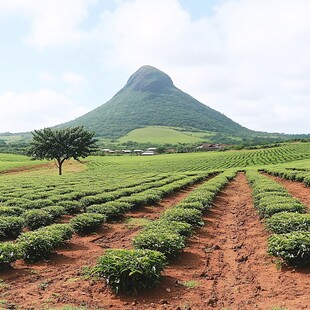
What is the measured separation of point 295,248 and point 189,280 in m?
3.01

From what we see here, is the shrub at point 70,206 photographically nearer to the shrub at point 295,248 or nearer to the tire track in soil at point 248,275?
the tire track in soil at point 248,275

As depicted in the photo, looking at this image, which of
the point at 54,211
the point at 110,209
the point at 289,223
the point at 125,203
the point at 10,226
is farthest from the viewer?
the point at 125,203

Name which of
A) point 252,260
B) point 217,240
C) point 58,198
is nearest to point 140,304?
point 252,260

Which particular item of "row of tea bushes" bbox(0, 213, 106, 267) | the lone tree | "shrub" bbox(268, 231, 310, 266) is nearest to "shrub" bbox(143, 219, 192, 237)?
"row of tea bushes" bbox(0, 213, 106, 267)

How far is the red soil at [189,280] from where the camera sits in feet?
25.3

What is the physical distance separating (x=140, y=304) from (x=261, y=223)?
9.51 m

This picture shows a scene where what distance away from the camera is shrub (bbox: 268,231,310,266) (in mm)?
9086

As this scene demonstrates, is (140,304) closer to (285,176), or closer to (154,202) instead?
(154,202)

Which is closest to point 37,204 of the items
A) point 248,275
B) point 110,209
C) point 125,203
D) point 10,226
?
point 110,209

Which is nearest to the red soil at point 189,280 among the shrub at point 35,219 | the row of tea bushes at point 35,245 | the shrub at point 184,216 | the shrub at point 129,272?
the shrub at point 129,272

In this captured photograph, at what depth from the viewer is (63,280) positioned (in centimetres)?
931

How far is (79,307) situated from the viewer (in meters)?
7.31

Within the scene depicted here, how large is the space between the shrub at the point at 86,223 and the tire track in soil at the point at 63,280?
Result: 465mm

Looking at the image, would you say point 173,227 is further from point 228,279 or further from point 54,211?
point 54,211
